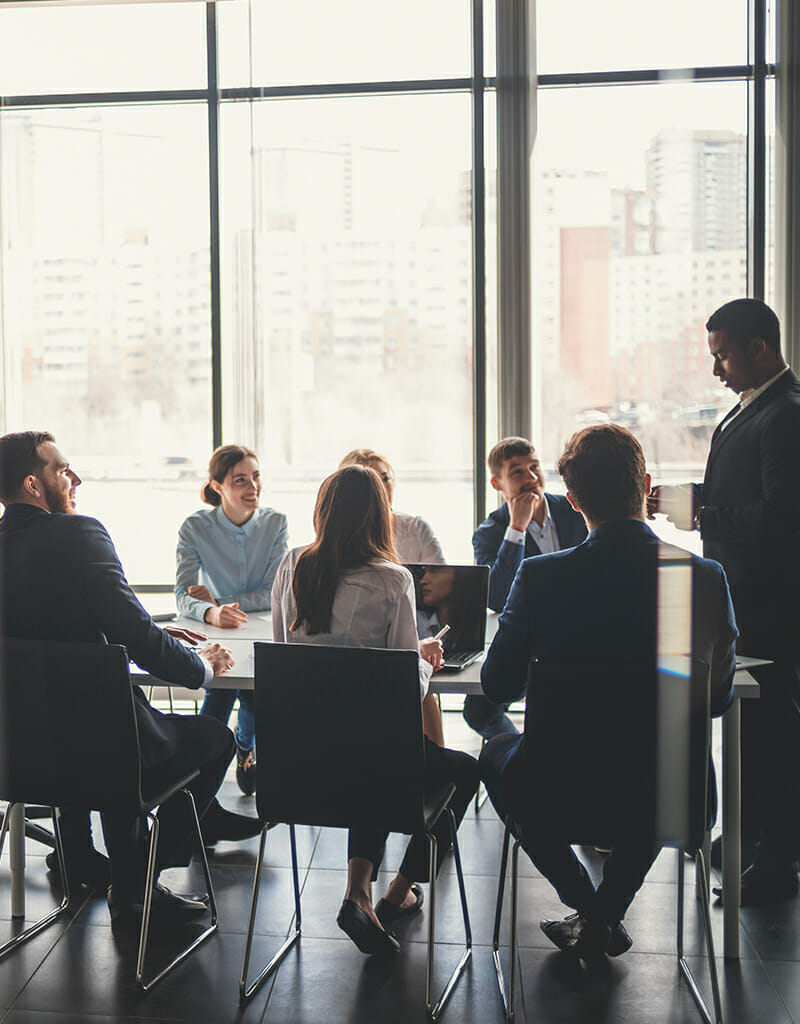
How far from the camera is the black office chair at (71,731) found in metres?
2.24

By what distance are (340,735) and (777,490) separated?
1535 mm

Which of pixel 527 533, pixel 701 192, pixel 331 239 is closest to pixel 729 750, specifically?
pixel 527 533

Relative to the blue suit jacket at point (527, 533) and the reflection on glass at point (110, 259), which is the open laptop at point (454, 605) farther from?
the reflection on glass at point (110, 259)

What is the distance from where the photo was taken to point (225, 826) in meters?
3.10

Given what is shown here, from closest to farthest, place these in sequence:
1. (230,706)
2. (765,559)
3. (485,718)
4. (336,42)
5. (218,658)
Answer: (218,658) < (765,559) < (485,718) < (230,706) < (336,42)

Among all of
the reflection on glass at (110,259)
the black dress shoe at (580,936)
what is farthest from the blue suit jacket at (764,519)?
the reflection on glass at (110,259)

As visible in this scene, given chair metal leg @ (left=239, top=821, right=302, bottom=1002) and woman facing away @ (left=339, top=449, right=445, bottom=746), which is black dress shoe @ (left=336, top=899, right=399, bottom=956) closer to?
chair metal leg @ (left=239, top=821, right=302, bottom=1002)

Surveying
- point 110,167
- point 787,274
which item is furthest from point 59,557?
point 787,274

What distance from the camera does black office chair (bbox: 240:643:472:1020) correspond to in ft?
6.84

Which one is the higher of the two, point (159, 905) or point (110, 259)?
point (110, 259)

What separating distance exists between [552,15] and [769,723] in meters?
3.56

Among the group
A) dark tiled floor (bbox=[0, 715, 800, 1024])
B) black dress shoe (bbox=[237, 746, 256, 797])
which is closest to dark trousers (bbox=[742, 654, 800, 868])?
dark tiled floor (bbox=[0, 715, 800, 1024])

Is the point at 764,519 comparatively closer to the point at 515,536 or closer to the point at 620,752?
the point at 515,536

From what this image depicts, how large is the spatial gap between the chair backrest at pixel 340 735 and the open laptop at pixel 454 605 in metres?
0.67
